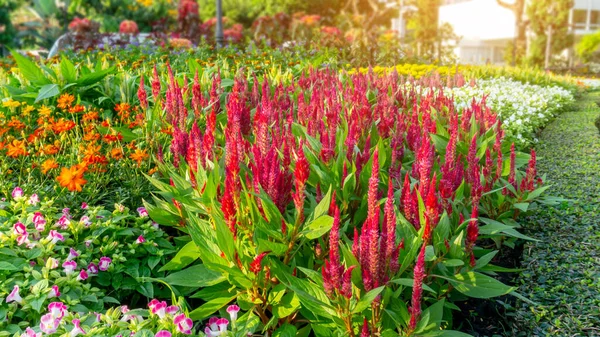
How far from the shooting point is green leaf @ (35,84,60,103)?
4.81m

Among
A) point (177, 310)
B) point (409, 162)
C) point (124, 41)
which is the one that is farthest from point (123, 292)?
point (124, 41)

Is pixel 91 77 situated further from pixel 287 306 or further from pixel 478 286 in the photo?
pixel 478 286

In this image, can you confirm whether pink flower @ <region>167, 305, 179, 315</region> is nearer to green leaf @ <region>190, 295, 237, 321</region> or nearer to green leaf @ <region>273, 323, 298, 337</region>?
green leaf @ <region>190, 295, 237, 321</region>

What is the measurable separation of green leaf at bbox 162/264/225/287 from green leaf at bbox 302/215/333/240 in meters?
0.43

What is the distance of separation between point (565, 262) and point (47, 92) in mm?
4074

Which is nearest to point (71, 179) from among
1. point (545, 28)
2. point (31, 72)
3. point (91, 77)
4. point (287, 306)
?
point (287, 306)

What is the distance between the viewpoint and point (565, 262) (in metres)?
3.37

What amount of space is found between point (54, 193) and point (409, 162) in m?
2.19

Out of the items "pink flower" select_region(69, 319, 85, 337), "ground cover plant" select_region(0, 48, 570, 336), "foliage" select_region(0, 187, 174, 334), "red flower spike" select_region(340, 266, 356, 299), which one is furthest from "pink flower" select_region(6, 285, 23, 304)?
"red flower spike" select_region(340, 266, 356, 299)

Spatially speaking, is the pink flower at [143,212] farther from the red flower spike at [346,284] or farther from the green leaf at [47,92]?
the green leaf at [47,92]

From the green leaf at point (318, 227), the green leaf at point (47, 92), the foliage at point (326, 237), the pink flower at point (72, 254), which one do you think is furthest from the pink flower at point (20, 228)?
the green leaf at point (47, 92)

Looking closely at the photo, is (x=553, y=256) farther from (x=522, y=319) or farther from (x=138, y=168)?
(x=138, y=168)

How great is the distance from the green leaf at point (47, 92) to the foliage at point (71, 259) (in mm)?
1769

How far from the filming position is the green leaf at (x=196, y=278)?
2523 millimetres
